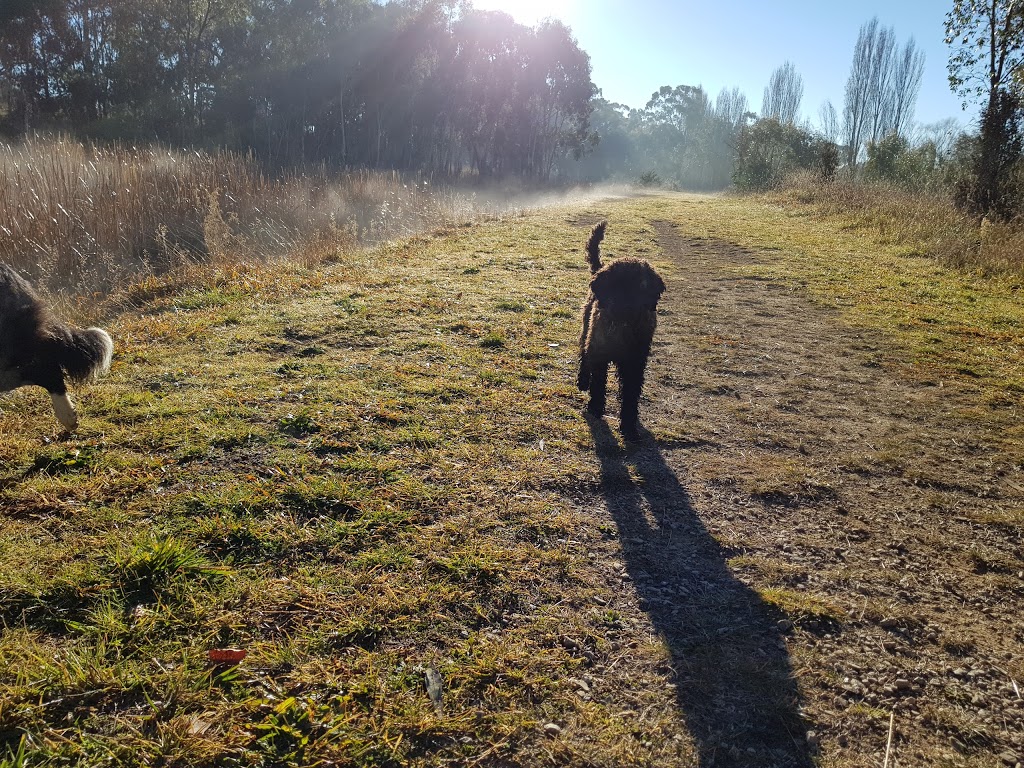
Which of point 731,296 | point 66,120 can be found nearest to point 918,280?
point 731,296

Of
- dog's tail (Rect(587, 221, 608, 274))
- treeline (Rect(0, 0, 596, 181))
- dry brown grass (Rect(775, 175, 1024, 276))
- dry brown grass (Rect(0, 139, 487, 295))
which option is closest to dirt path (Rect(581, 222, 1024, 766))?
dog's tail (Rect(587, 221, 608, 274))

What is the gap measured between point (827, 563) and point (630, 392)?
1916 millimetres

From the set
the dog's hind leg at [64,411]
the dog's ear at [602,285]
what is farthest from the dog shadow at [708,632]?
the dog's hind leg at [64,411]

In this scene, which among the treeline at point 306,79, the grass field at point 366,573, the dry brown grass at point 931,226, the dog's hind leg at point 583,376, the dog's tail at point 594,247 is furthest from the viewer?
the treeline at point 306,79

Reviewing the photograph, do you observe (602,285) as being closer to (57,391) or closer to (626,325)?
(626,325)

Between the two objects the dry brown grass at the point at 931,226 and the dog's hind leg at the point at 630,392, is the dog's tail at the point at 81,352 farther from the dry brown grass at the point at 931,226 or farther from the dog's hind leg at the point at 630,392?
the dry brown grass at the point at 931,226

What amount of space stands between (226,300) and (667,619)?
702 cm

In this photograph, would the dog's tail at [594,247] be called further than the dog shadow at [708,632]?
Yes

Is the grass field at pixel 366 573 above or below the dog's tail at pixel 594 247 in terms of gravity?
below

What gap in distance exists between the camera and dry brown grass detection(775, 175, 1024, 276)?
36.4 ft

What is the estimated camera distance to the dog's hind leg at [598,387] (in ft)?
15.6

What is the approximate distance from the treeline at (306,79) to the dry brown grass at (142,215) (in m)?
20.3

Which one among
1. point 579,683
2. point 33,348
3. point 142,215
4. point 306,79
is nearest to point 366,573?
point 579,683

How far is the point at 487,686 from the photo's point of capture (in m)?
2.17
